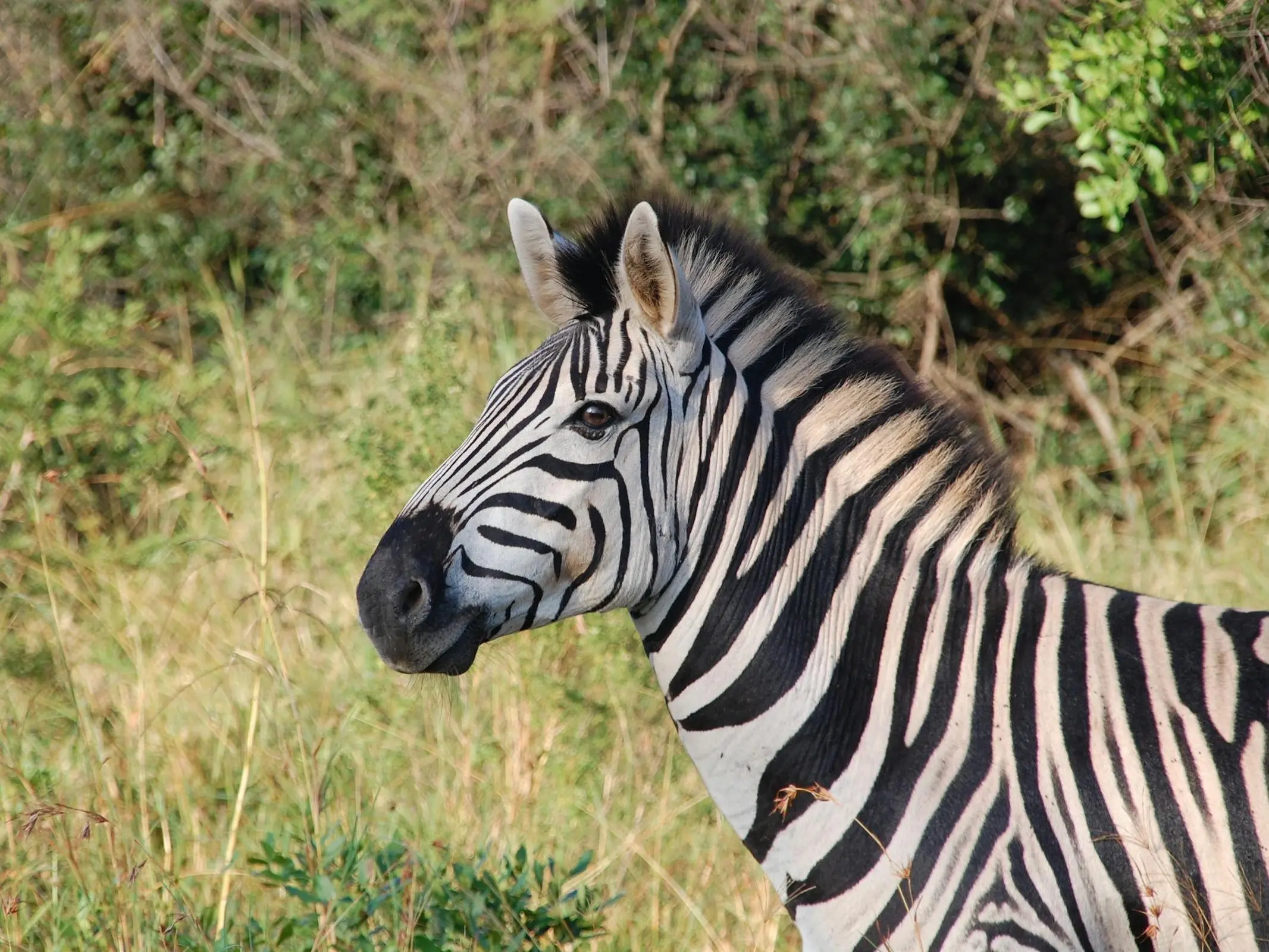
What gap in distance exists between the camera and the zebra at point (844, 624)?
2.56 m

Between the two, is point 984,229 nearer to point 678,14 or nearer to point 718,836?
point 678,14

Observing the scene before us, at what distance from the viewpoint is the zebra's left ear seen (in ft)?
9.04

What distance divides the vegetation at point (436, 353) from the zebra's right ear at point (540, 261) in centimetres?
43

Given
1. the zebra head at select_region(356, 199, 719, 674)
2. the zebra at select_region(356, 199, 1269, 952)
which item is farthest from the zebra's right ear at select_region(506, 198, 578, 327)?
the zebra head at select_region(356, 199, 719, 674)

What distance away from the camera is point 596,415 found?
2797 mm

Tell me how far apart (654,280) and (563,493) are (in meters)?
0.54

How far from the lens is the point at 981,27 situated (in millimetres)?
7086

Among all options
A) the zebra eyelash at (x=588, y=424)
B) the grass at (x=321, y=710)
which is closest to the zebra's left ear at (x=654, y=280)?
the zebra eyelash at (x=588, y=424)

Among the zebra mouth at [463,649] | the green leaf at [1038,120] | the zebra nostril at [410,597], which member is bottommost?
the zebra mouth at [463,649]

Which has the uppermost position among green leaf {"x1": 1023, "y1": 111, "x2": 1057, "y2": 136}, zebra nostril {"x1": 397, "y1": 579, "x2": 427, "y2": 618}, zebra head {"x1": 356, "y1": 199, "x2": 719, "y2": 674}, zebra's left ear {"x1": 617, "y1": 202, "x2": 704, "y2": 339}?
green leaf {"x1": 1023, "y1": 111, "x2": 1057, "y2": 136}

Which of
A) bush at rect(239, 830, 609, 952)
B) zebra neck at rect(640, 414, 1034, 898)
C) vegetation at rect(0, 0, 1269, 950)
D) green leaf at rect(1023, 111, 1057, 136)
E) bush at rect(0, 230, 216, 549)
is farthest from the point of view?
bush at rect(0, 230, 216, 549)

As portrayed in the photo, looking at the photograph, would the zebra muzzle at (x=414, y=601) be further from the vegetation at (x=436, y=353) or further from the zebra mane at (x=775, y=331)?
the zebra mane at (x=775, y=331)

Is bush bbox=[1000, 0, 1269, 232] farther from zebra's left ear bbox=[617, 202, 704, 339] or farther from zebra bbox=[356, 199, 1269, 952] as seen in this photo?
zebra's left ear bbox=[617, 202, 704, 339]

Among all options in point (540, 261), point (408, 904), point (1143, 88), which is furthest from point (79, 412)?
point (1143, 88)
